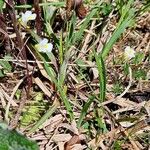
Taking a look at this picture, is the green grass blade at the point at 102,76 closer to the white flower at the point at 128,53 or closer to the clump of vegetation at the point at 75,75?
the clump of vegetation at the point at 75,75

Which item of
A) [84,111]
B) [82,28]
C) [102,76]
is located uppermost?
[82,28]

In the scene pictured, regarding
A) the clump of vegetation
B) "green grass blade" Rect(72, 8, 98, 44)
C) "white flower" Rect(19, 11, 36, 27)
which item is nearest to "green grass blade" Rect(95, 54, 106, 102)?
the clump of vegetation

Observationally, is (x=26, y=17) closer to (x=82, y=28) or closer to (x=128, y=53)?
(x=82, y=28)

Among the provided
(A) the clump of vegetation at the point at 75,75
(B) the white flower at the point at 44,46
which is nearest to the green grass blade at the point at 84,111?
(A) the clump of vegetation at the point at 75,75

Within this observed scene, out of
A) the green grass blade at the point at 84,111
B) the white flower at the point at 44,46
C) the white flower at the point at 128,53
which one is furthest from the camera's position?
the white flower at the point at 128,53

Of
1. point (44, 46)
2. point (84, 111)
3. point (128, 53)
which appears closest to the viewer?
point (84, 111)

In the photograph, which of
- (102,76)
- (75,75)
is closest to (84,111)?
(102,76)

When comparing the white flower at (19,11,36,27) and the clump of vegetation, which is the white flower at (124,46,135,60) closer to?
the clump of vegetation

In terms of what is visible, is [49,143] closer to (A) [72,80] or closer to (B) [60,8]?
(A) [72,80]

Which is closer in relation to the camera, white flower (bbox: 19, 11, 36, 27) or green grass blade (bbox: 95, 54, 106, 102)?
green grass blade (bbox: 95, 54, 106, 102)
